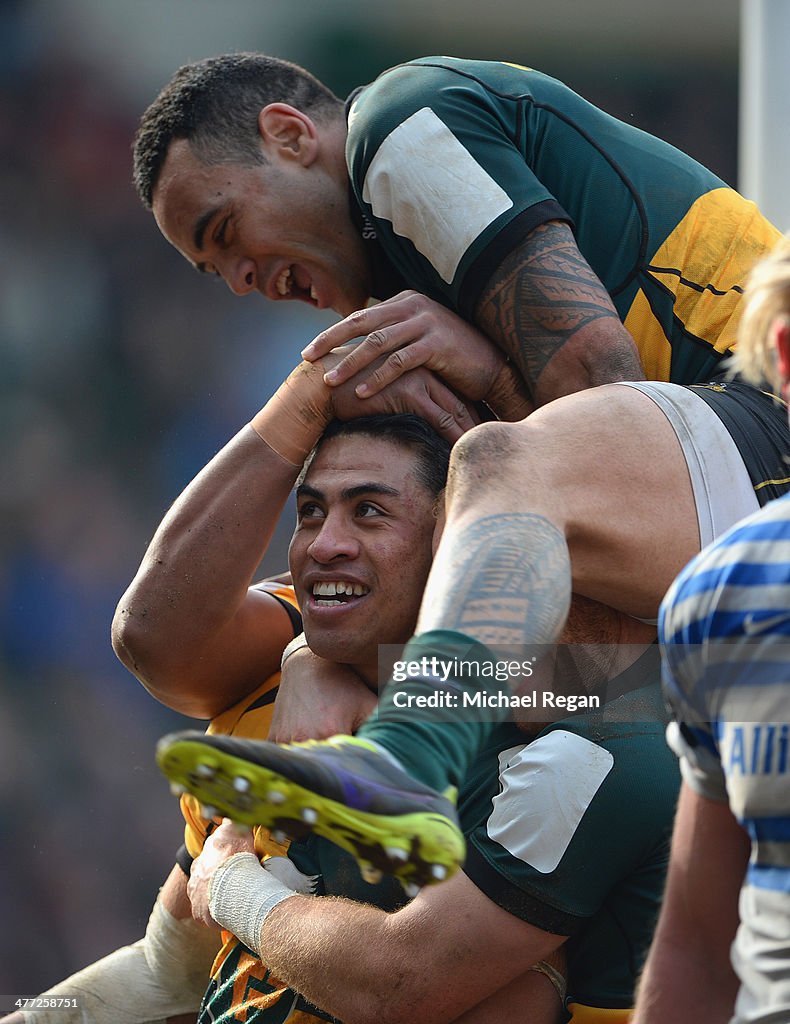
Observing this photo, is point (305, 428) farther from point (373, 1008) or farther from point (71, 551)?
point (71, 551)

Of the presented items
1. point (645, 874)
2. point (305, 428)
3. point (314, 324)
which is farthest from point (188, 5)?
point (645, 874)

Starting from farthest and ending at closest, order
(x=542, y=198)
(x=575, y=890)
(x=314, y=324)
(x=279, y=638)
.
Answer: (x=314, y=324), (x=279, y=638), (x=542, y=198), (x=575, y=890)

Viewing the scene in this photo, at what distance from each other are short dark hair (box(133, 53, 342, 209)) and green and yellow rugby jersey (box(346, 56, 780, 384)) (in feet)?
1.12

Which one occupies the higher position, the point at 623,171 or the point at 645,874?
the point at 623,171

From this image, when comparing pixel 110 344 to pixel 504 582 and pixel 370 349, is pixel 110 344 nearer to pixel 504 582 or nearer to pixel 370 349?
pixel 370 349

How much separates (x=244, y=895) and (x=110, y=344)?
340cm

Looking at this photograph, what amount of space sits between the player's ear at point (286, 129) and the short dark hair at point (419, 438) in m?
0.57

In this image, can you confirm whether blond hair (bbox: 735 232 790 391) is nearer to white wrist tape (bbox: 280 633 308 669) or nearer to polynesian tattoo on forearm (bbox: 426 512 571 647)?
polynesian tattoo on forearm (bbox: 426 512 571 647)

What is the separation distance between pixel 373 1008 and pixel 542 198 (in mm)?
1374

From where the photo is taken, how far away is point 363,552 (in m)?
2.67

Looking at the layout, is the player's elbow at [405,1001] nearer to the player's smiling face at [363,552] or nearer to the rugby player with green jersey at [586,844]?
the rugby player with green jersey at [586,844]

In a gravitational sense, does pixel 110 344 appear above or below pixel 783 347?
below

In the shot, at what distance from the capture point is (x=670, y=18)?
501 centimetres

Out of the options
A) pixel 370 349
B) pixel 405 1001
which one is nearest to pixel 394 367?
pixel 370 349
